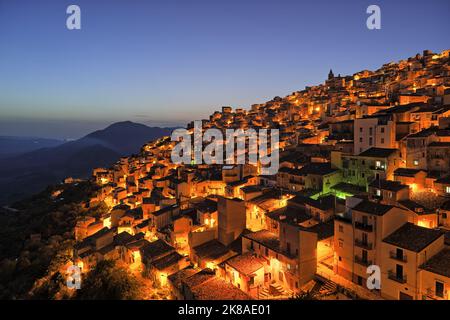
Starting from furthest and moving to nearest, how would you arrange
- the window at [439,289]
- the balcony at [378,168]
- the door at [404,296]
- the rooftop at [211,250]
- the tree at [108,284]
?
the balcony at [378,168] < the rooftop at [211,250] < the tree at [108,284] < the door at [404,296] < the window at [439,289]

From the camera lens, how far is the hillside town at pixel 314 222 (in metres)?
15.0

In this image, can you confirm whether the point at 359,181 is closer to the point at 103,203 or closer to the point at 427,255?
the point at 427,255

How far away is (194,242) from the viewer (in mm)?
22422

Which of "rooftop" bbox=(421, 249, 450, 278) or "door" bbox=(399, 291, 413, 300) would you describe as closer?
"rooftop" bbox=(421, 249, 450, 278)

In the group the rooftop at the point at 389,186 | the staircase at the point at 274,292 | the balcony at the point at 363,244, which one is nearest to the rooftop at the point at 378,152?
the rooftop at the point at 389,186

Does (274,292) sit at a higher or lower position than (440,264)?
lower

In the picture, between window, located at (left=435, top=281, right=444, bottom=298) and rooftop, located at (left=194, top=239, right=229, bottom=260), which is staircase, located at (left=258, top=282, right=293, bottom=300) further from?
window, located at (left=435, top=281, right=444, bottom=298)

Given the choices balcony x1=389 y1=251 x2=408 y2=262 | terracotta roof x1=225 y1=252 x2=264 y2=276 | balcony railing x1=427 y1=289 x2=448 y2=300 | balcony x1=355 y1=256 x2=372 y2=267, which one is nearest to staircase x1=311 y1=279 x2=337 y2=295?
balcony x1=355 y1=256 x2=372 y2=267

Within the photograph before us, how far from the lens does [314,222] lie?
66.1 feet

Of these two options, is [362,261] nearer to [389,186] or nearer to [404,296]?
[404,296]

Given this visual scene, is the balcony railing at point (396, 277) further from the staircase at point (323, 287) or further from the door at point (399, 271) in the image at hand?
the staircase at point (323, 287)

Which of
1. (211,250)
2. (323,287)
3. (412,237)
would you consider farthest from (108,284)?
(412,237)

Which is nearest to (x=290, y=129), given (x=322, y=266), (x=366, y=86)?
(x=366, y=86)

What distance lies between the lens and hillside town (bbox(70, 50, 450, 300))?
15.0 meters
